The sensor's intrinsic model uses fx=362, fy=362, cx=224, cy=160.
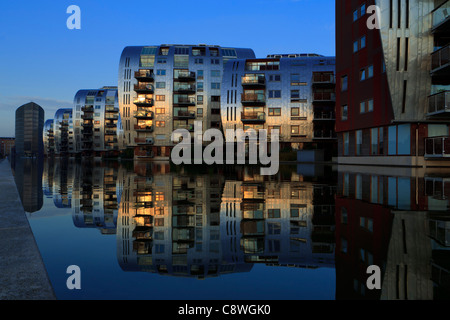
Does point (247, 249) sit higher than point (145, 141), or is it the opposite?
point (145, 141)

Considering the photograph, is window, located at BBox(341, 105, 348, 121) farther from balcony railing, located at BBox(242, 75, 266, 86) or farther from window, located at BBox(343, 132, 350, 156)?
balcony railing, located at BBox(242, 75, 266, 86)

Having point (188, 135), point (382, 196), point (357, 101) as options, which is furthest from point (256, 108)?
point (382, 196)

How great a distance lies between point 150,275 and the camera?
387cm

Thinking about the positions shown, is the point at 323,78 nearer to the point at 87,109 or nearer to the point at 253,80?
the point at 253,80

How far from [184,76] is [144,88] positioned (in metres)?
8.97

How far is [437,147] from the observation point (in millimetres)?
28625

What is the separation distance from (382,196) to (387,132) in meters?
24.0

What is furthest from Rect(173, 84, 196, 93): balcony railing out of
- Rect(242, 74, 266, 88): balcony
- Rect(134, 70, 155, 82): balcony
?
Rect(242, 74, 266, 88): balcony

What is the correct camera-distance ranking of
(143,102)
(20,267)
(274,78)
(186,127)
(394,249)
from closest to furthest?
(20,267) < (394,249) < (274,78) < (143,102) < (186,127)

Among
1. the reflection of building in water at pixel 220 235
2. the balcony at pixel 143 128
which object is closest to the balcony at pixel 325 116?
the balcony at pixel 143 128

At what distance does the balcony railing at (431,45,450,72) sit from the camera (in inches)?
1090

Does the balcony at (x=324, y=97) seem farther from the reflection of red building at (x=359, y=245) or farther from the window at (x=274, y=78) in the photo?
the reflection of red building at (x=359, y=245)

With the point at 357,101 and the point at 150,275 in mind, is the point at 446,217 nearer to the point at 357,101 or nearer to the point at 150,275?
the point at 150,275

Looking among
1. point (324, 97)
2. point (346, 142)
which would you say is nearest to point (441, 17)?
point (346, 142)
